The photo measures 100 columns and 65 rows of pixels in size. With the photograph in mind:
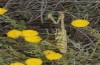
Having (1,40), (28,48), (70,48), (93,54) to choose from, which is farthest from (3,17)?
(93,54)

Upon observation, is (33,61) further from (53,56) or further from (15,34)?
(15,34)

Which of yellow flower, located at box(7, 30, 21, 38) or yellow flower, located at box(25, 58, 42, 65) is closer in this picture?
yellow flower, located at box(25, 58, 42, 65)

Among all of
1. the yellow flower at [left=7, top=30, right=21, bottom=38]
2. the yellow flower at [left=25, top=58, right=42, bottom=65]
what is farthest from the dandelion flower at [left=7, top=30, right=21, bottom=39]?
the yellow flower at [left=25, top=58, right=42, bottom=65]

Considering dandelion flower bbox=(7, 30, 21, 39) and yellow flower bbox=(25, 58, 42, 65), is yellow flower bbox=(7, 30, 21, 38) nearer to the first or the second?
dandelion flower bbox=(7, 30, 21, 39)

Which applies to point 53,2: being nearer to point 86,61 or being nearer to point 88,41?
point 88,41

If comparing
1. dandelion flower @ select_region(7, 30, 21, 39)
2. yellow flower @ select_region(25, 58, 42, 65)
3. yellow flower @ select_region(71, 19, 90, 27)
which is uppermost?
yellow flower @ select_region(71, 19, 90, 27)

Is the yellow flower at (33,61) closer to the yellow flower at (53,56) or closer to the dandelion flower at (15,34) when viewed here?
the yellow flower at (53,56)

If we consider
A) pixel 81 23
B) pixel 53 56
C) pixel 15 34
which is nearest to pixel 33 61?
pixel 53 56

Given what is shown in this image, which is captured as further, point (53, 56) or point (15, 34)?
point (15, 34)

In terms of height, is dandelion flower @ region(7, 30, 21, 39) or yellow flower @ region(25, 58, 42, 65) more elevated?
dandelion flower @ region(7, 30, 21, 39)

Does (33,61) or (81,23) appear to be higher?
(81,23)

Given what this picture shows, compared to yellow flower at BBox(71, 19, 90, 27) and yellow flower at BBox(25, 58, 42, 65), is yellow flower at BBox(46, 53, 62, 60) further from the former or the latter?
yellow flower at BBox(71, 19, 90, 27)
